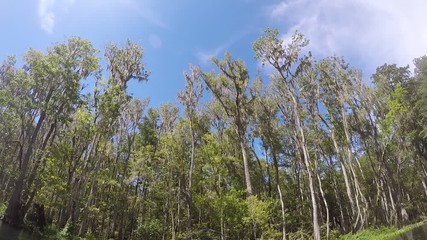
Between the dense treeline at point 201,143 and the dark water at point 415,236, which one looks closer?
the dark water at point 415,236

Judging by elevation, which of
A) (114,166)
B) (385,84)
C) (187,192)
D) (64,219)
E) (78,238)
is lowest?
(78,238)

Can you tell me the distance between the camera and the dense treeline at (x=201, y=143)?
25.6 meters

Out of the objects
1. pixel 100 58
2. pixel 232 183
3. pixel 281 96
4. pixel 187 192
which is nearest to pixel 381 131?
pixel 281 96

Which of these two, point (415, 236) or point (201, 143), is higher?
point (201, 143)

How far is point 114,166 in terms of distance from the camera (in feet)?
117

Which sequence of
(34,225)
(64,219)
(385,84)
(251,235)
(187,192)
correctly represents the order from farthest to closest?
(385,84) → (251,235) → (187,192) → (64,219) → (34,225)

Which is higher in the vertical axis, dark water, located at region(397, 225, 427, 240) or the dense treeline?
the dense treeline

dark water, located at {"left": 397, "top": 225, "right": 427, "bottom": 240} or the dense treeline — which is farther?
the dense treeline

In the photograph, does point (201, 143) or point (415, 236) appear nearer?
point (415, 236)

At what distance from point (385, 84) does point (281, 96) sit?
50.2 ft

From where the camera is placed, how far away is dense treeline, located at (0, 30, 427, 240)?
25594 millimetres

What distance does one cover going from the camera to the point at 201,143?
37656 mm

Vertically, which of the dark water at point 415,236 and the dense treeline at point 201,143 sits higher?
the dense treeline at point 201,143

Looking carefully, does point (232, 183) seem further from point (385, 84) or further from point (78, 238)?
point (385, 84)
